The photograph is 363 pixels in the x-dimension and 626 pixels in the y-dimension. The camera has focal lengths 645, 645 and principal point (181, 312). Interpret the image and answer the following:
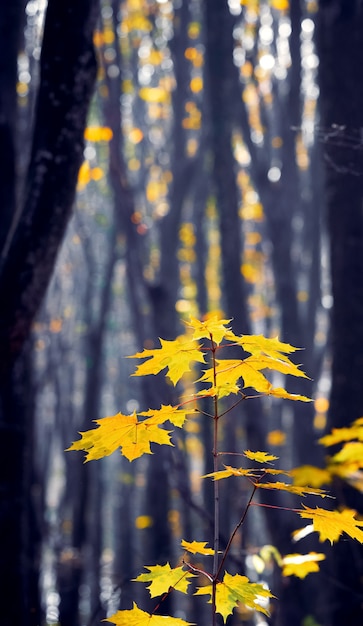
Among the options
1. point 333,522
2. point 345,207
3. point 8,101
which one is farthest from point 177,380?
point 8,101

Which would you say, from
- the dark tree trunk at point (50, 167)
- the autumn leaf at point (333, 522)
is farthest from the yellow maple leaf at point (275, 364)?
the dark tree trunk at point (50, 167)

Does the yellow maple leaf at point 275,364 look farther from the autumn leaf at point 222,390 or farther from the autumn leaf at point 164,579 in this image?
the autumn leaf at point 164,579

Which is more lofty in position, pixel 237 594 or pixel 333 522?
pixel 333 522

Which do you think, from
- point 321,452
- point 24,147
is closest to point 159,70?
point 24,147

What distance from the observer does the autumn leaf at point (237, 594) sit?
1.92m

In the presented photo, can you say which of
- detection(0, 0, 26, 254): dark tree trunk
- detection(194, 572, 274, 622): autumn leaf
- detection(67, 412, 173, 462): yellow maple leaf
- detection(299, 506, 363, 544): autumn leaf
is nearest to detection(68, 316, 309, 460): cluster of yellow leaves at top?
detection(67, 412, 173, 462): yellow maple leaf

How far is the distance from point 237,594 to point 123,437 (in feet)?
1.93

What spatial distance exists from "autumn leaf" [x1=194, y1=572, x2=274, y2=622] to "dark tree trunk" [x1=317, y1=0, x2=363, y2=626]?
81.2 inches

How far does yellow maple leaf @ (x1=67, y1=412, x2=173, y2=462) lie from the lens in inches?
75.3

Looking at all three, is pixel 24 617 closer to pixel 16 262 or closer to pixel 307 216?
pixel 16 262

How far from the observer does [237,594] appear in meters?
1.95

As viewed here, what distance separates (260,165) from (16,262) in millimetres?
5184

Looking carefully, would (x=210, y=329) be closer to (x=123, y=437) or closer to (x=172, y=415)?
(x=172, y=415)

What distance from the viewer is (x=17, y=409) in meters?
3.95
